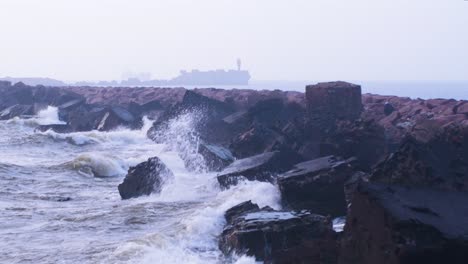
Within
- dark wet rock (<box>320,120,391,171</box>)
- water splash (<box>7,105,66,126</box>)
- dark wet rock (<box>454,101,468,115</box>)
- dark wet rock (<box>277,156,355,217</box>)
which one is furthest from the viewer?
water splash (<box>7,105,66,126</box>)

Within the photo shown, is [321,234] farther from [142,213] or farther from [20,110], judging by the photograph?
[20,110]

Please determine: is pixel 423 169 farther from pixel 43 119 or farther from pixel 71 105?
pixel 71 105

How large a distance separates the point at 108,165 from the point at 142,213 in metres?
5.01

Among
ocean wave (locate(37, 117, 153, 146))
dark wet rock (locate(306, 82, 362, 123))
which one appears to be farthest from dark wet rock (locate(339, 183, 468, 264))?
ocean wave (locate(37, 117, 153, 146))

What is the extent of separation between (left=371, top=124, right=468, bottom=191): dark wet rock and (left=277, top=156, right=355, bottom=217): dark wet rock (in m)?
1.39

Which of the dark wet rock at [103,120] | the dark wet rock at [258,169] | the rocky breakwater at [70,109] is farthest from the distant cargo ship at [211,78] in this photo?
the dark wet rock at [258,169]

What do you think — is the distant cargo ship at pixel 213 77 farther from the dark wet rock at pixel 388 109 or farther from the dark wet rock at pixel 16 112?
the dark wet rock at pixel 388 109

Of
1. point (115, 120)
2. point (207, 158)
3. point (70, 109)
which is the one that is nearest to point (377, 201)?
point (207, 158)

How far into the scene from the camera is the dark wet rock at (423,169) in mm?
5410

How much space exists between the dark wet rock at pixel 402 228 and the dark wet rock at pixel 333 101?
7.78m

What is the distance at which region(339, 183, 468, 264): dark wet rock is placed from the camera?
→ 396 centimetres

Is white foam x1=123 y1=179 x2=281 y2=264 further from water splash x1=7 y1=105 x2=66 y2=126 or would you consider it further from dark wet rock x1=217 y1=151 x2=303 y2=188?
water splash x1=7 y1=105 x2=66 y2=126

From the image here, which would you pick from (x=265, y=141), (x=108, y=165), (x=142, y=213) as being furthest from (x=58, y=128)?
(x=142, y=213)

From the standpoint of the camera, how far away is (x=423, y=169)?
5.50 m
